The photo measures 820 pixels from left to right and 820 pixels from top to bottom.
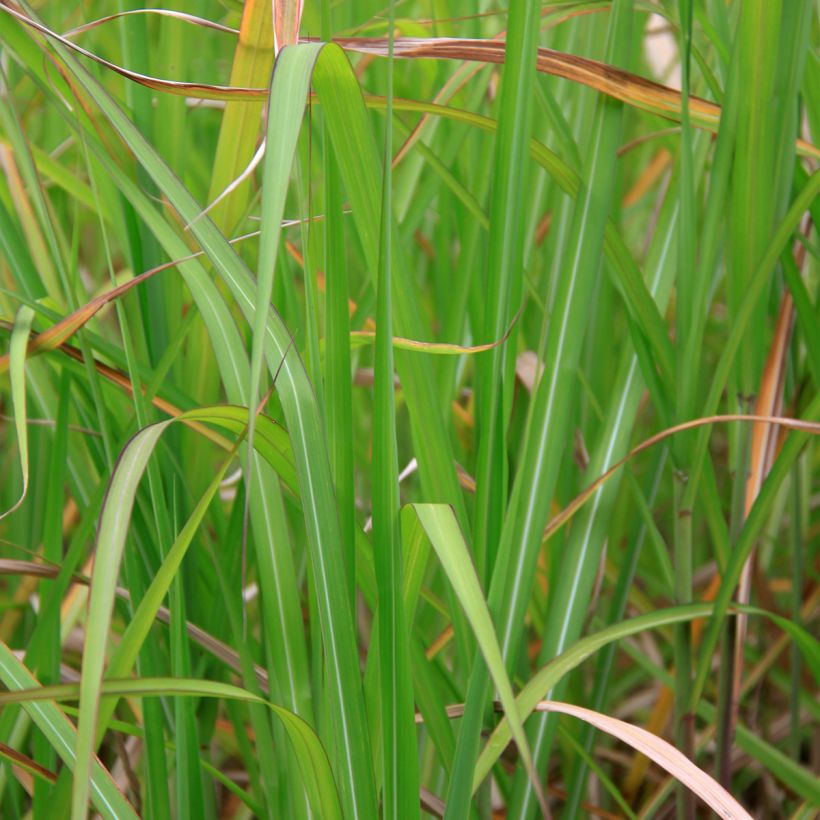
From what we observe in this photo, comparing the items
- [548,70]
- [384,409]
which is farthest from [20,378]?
[548,70]

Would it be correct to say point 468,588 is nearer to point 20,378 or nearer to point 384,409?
point 384,409

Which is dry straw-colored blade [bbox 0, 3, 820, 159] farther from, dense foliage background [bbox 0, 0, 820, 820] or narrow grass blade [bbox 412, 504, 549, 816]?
narrow grass blade [bbox 412, 504, 549, 816]

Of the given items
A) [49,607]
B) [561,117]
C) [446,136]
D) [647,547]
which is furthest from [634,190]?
[49,607]

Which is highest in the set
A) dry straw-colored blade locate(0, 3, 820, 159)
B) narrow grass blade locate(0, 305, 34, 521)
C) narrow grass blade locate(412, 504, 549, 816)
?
dry straw-colored blade locate(0, 3, 820, 159)

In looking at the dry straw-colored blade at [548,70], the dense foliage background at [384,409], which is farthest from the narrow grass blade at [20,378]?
the dry straw-colored blade at [548,70]

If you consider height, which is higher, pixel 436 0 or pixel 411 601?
pixel 436 0

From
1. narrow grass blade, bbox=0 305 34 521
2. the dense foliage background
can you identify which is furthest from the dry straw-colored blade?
narrow grass blade, bbox=0 305 34 521

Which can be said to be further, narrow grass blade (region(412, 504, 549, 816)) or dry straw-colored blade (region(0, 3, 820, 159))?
dry straw-colored blade (region(0, 3, 820, 159))

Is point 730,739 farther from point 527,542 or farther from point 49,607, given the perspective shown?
point 49,607

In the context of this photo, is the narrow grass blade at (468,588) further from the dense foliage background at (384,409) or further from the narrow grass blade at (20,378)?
the narrow grass blade at (20,378)
